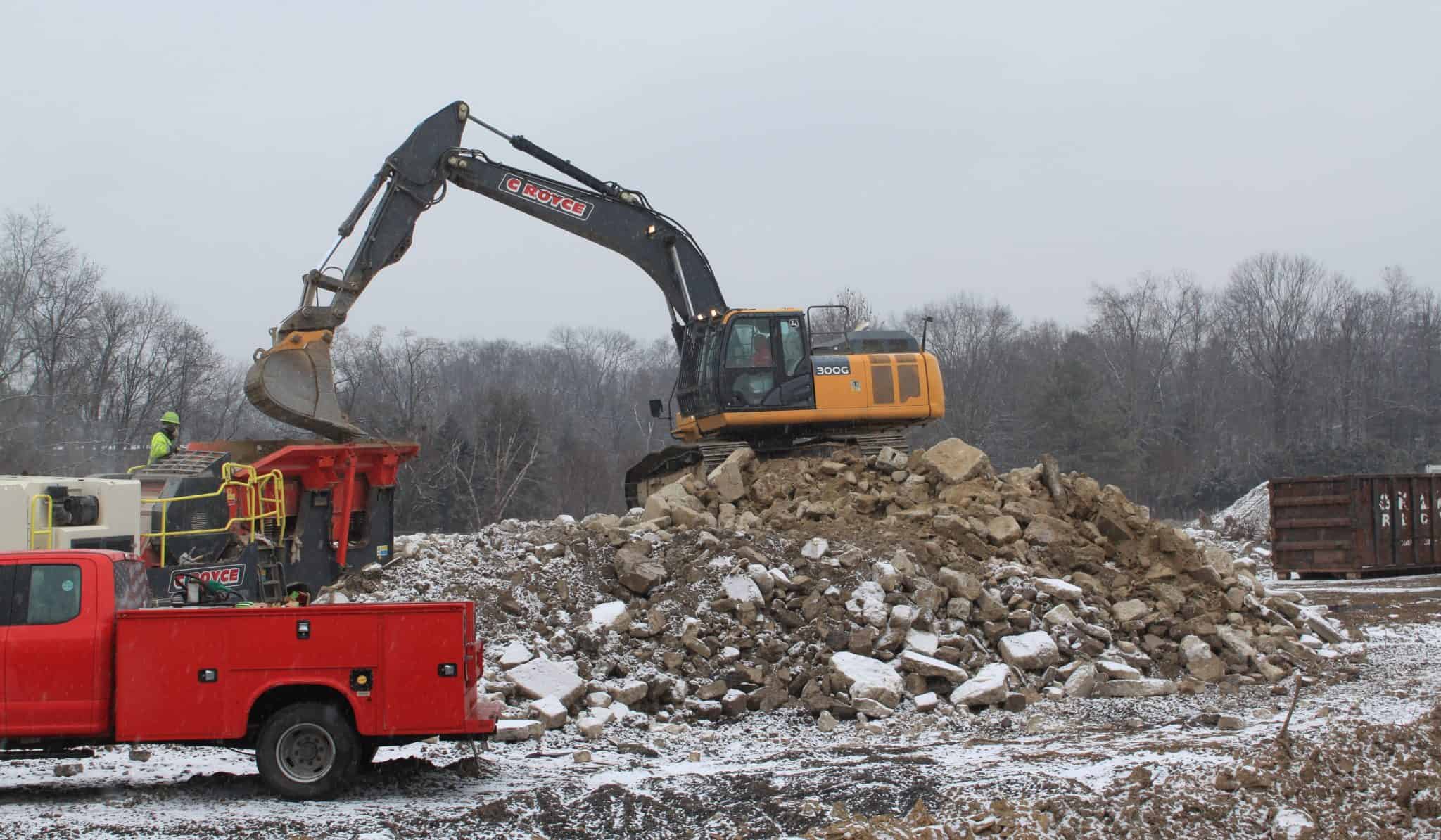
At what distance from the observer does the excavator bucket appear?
43.6 feet

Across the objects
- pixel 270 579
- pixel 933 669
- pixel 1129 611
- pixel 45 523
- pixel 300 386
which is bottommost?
pixel 933 669

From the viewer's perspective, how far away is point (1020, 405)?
185 ft

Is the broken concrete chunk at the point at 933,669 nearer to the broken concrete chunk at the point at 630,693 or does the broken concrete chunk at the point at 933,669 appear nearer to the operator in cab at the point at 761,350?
the broken concrete chunk at the point at 630,693

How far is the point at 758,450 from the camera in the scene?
1734 centimetres

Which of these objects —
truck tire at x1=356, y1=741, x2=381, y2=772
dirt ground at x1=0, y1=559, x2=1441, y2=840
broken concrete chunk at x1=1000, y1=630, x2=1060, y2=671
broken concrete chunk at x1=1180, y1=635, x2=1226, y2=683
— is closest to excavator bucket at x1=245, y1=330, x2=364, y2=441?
dirt ground at x1=0, y1=559, x2=1441, y2=840

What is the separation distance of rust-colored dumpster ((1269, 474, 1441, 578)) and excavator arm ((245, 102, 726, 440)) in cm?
1310

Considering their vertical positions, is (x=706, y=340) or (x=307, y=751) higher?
(x=706, y=340)

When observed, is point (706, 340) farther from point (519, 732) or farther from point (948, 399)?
point (948, 399)

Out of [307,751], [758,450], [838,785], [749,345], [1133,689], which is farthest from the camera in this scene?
[758,450]

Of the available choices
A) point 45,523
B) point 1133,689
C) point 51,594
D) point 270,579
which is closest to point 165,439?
point 270,579

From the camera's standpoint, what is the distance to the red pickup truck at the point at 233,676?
7508 millimetres

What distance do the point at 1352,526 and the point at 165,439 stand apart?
20.3 metres

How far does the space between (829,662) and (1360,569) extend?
1646 centimetres

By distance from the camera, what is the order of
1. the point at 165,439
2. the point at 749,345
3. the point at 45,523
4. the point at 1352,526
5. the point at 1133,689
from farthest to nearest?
the point at 1352,526 → the point at 749,345 → the point at 165,439 → the point at 1133,689 → the point at 45,523
